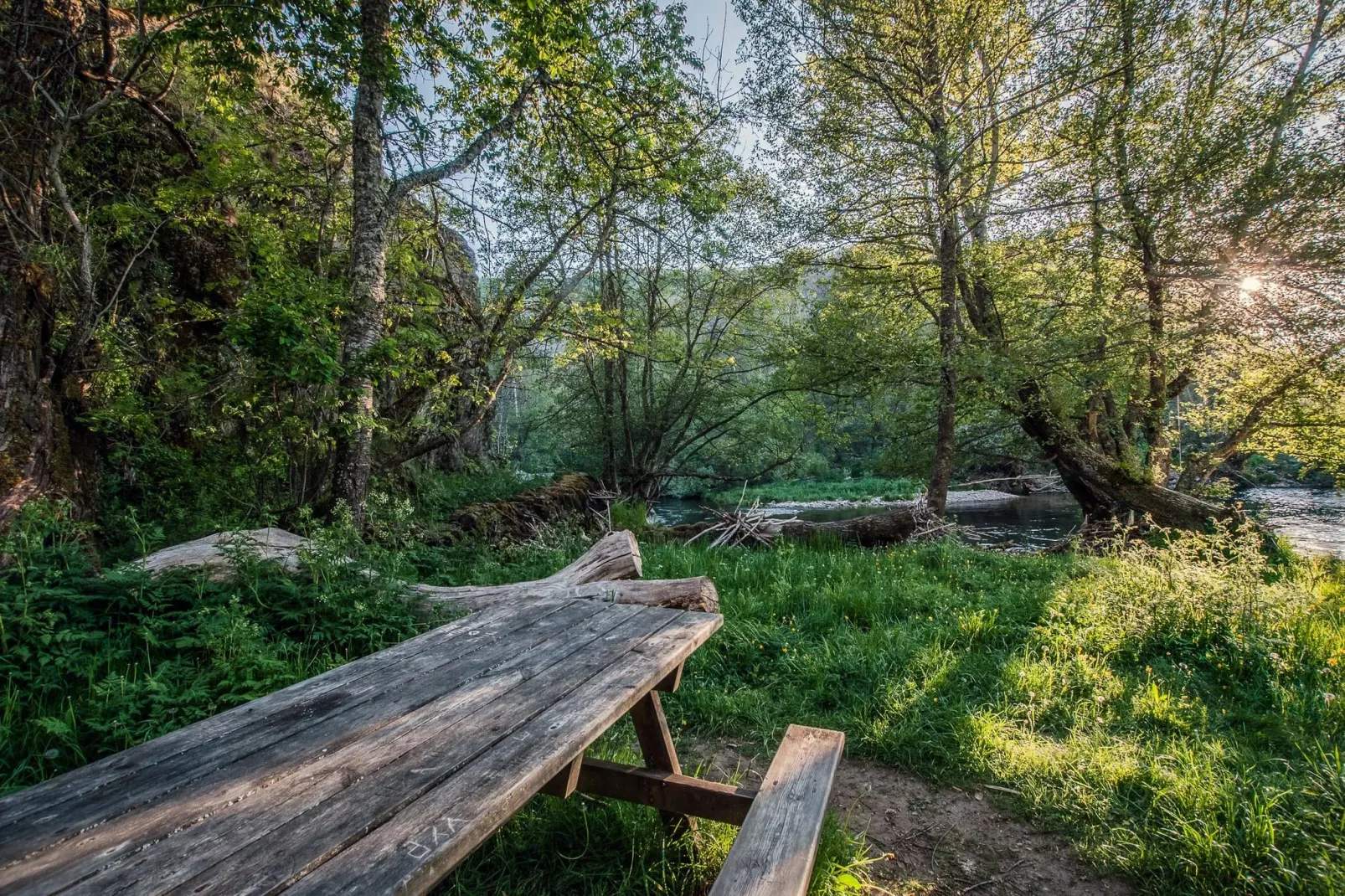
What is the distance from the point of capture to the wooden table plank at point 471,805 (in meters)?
0.89

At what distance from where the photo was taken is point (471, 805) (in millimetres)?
1063

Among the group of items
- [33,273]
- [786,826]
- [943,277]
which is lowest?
[786,826]

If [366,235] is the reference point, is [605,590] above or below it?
below

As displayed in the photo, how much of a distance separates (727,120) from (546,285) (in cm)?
406

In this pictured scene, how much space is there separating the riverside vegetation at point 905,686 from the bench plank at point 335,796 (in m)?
1.16

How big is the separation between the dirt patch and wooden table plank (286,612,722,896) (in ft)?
5.61

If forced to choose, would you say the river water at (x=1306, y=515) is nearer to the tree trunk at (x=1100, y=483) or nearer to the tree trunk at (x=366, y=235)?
the tree trunk at (x=1100, y=483)

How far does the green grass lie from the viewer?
23078 mm

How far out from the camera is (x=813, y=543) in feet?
28.9

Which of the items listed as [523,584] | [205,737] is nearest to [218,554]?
[523,584]

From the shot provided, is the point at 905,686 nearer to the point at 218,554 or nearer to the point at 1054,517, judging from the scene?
the point at 218,554

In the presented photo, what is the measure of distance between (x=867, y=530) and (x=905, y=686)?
602 centimetres

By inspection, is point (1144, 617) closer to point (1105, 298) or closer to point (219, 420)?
point (1105, 298)

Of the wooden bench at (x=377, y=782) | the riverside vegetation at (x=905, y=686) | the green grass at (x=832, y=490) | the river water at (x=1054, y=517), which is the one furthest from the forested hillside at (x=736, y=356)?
the green grass at (x=832, y=490)
